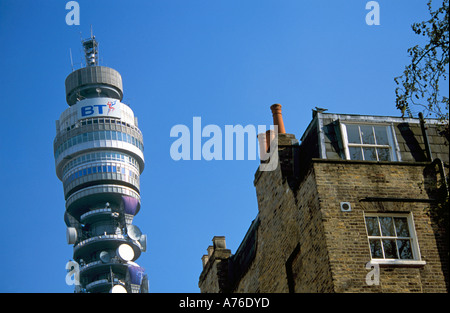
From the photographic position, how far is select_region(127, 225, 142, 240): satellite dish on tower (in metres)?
156

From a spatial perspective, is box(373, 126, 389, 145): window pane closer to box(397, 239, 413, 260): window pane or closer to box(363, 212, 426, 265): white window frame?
box(363, 212, 426, 265): white window frame

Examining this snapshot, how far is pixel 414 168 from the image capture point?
2267 centimetres

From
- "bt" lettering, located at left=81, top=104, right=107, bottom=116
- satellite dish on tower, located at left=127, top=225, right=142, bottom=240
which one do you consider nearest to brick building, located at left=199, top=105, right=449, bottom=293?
satellite dish on tower, located at left=127, top=225, right=142, bottom=240

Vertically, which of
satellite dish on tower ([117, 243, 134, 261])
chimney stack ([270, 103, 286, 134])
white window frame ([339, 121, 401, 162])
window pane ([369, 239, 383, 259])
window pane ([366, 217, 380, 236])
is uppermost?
satellite dish on tower ([117, 243, 134, 261])

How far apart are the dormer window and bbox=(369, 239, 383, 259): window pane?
9.54ft

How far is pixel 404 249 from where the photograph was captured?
21.2 metres

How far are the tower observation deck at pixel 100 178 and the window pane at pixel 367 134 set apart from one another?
12635 centimetres

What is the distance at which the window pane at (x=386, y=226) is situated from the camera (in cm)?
2134

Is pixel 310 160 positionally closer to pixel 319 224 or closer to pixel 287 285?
pixel 319 224

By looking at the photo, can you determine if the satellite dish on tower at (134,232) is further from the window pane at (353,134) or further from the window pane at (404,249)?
the window pane at (404,249)
